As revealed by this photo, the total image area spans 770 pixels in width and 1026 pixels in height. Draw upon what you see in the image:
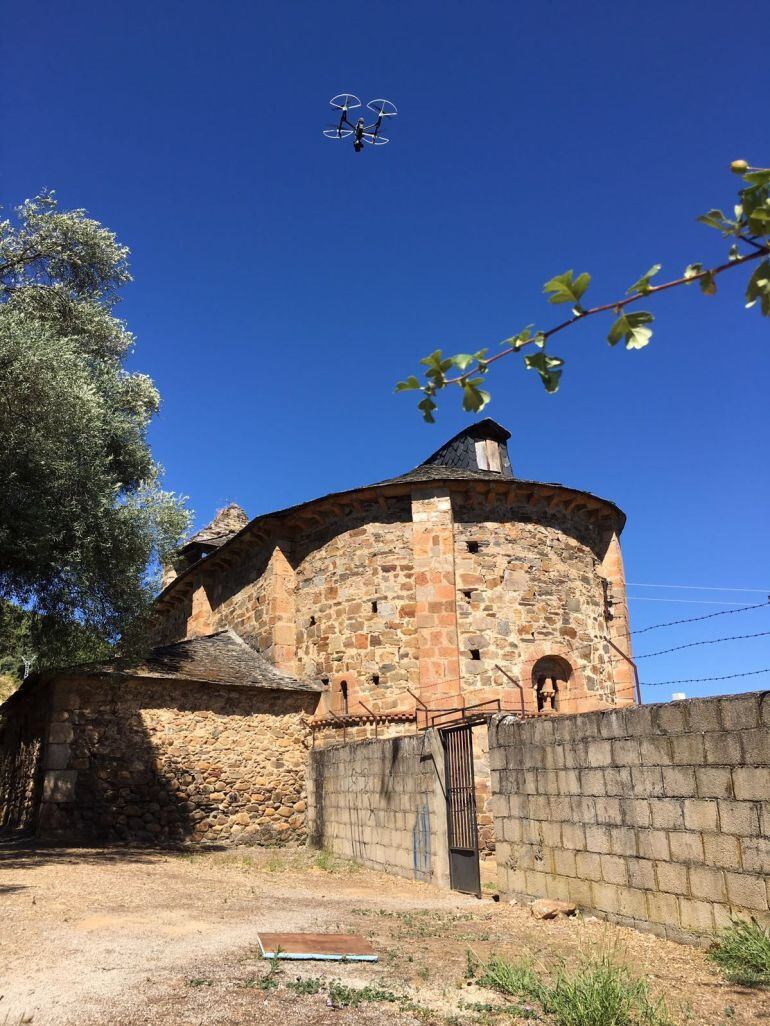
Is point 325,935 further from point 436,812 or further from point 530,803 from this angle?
point 436,812

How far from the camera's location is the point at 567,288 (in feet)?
8.09

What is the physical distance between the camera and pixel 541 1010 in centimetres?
511

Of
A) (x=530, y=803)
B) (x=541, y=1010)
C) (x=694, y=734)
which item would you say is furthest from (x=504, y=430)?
(x=541, y=1010)

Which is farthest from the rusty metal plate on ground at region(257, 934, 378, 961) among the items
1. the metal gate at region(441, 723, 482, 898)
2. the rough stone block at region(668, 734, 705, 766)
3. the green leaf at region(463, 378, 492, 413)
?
the green leaf at region(463, 378, 492, 413)

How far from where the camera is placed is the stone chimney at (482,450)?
2245 cm

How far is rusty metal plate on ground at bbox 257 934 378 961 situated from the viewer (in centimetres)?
618

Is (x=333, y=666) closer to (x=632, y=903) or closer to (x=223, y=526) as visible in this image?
(x=632, y=903)

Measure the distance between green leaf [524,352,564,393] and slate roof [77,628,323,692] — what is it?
1452 cm

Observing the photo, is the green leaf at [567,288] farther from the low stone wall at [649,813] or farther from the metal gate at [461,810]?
the metal gate at [461,810]

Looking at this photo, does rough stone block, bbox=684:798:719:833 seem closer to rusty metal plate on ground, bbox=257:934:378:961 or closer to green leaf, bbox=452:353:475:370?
rusty metal plate on ground, bbox=257:934:378:961

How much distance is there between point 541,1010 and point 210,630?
62.4ft

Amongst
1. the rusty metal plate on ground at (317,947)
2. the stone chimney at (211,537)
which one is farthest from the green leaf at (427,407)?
the stone chimney at (211,537)

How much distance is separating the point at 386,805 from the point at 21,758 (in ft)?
29.2

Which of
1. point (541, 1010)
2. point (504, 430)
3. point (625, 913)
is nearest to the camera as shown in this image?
point (541, 1010)
